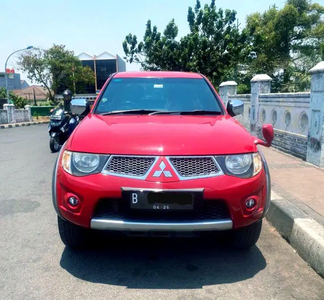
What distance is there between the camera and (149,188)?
245cm

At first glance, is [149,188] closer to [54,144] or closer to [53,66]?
[54,144]

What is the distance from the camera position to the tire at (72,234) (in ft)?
9.45

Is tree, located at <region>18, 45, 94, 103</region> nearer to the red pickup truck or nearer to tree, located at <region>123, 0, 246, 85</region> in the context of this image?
tree, located at <region>123, 0, 246, 85</region>

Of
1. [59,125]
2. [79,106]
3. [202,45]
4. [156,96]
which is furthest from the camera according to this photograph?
[202,45]

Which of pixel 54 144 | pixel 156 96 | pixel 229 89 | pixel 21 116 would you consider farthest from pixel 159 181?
pixel 21 116

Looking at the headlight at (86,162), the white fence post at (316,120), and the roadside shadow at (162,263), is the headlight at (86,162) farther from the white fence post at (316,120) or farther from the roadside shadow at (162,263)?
the white fence post at (316,120)

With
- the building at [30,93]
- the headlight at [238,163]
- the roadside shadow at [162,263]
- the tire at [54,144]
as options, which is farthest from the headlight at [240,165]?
the building at [30,93]

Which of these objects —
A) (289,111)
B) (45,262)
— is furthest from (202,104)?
(289,111)

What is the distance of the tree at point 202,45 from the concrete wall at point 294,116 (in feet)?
34.8

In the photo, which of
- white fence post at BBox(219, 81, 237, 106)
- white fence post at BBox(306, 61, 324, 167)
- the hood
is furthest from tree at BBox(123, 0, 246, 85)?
the hood

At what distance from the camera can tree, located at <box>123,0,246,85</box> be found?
20375 millimetres

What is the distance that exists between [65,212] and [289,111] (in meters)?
6.22

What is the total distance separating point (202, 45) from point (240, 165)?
738 inches

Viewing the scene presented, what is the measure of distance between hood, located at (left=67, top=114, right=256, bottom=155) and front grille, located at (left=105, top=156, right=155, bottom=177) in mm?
47
